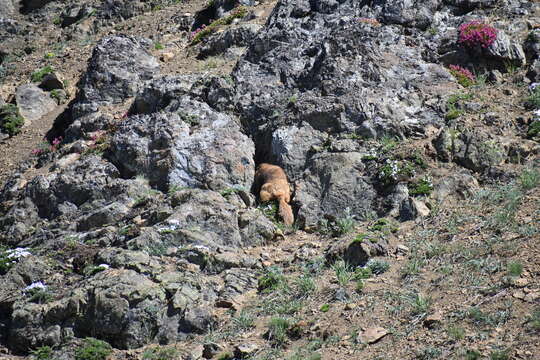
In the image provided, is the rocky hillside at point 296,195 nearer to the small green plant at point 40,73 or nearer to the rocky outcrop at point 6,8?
the small green plant at point 40,73

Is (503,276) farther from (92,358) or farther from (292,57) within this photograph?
(292,57)

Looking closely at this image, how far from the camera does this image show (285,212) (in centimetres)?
1302

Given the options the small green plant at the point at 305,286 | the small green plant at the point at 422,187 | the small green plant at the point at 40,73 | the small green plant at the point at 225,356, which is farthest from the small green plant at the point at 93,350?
the small green plant at the point at 40,73

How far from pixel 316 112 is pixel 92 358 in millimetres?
8227

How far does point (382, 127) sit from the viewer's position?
1416 cm

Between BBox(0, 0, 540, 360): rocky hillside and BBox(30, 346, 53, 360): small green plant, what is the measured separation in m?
0.04

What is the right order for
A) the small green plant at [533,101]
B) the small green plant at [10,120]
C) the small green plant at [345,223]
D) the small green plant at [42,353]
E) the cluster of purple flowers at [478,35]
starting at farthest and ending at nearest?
the small green plant at [10,120] < the cluster of purple flowers at [478,35] < the small green plant at [533,101] < the small green plant at [345,223] < the small green plant at [42,353]

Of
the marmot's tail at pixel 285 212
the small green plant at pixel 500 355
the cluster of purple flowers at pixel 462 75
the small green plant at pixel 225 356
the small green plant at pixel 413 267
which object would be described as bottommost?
the small green plant at pixel 225 356

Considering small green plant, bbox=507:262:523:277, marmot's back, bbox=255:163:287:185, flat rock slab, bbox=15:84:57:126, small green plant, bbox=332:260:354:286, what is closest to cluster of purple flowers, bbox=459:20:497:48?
marmot's back, bbox=255:163:287:185

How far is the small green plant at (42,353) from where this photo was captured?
9.35 m

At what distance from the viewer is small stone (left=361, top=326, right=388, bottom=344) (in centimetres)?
849

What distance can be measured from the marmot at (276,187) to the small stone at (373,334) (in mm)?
4481

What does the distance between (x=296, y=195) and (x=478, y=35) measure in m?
7.58

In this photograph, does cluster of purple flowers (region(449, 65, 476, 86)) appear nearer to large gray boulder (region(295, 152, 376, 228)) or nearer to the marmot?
large gray boulder (region(295, 152, 376, 228))
